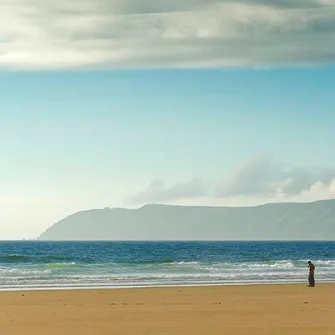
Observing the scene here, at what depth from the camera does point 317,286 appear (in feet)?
124

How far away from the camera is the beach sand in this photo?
21109 mm

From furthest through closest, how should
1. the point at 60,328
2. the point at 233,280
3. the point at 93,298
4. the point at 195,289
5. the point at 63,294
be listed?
the point at 233,280 < the point at 195,289 < the point at 63,294 < the point at 93,298 < the point at 60,328

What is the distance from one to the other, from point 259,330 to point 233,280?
23.0 metres

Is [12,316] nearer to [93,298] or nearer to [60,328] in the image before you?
[60,328]

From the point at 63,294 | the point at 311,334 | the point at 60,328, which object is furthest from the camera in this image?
the point at 63,294

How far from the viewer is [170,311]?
25219 millimetres

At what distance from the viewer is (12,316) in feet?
78.9

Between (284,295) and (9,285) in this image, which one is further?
(9,285)

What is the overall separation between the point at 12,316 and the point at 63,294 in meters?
7.69

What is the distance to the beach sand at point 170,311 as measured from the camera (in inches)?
831

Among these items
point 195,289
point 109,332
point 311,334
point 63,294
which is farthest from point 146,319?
point 195,289

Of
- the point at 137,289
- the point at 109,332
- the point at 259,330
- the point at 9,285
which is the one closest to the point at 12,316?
the point at 109,332

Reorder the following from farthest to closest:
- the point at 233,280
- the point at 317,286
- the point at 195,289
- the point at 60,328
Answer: the point at 233,280
the point at 317,286
the point at 195,289
the point at 60,328

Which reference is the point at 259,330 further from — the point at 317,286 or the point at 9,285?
the point at 9,285
